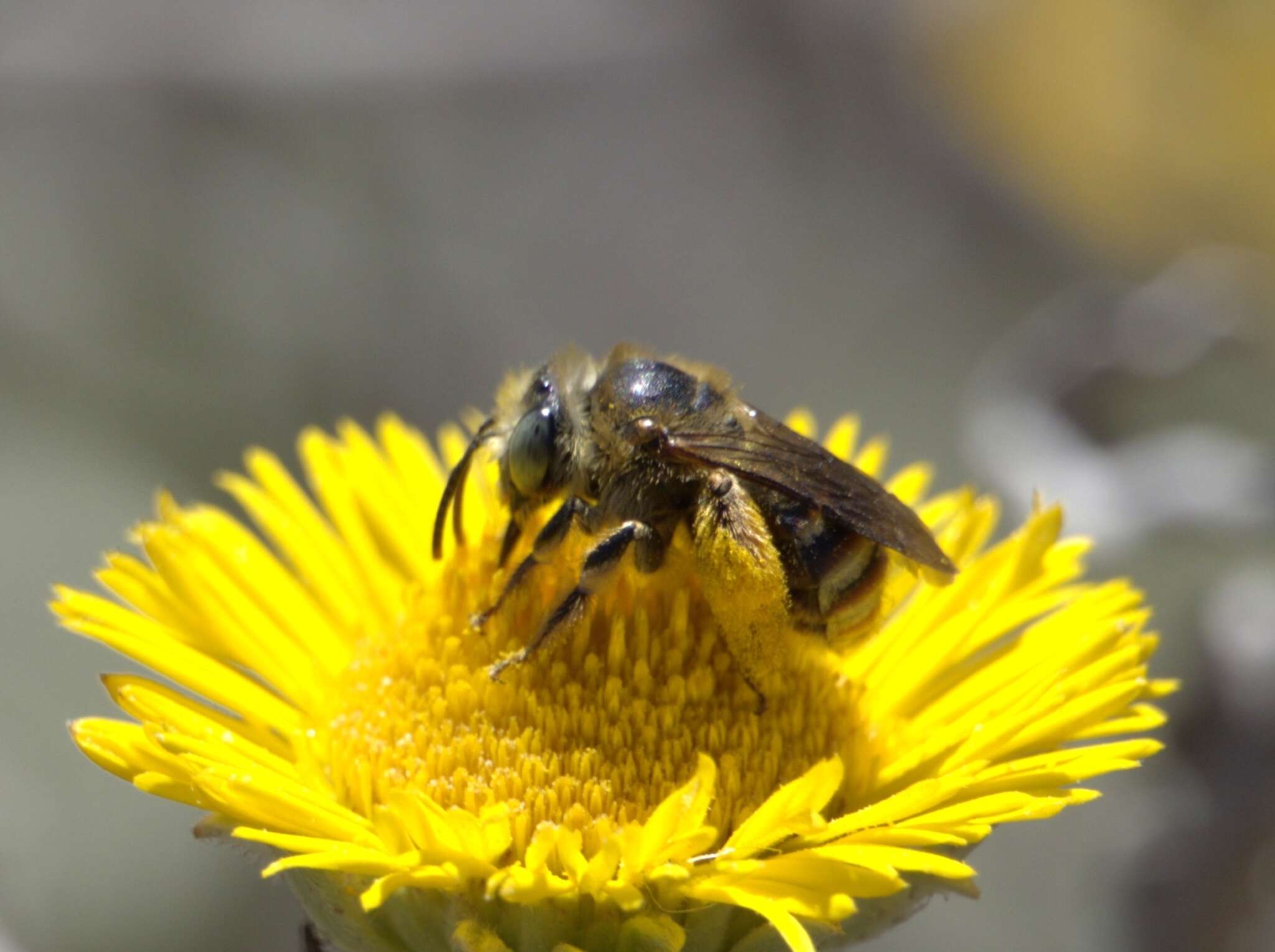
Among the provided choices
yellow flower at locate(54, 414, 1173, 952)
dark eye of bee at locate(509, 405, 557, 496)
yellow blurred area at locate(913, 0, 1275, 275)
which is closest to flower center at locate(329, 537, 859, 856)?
yellow flower at locate(54, 414, 1173, 952)

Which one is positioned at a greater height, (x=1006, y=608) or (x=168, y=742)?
(x=1006, y=608)

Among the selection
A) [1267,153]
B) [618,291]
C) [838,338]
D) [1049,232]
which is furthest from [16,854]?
[1267,153]

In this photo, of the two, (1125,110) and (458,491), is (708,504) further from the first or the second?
(1125,110)

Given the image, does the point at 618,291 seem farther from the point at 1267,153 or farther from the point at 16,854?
the point at 16,854

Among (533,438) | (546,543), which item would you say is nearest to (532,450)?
(533,438)

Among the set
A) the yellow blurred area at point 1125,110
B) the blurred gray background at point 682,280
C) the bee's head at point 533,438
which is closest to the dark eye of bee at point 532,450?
the bee's head at point 533,438
